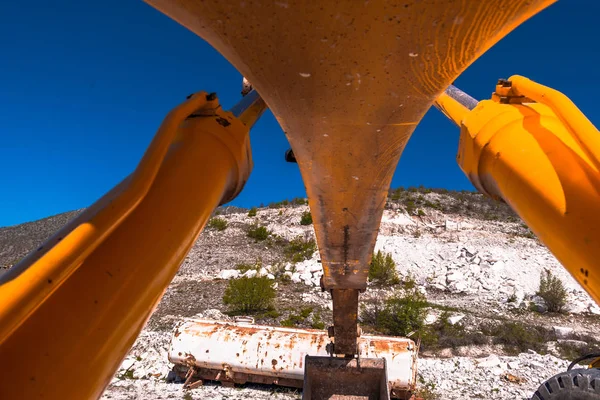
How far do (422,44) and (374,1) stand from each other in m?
0.14

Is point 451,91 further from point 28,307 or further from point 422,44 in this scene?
point 28,307

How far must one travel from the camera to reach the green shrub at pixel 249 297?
439 inches

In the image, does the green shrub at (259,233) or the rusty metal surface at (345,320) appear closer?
the rusty metal surface at (345,320)

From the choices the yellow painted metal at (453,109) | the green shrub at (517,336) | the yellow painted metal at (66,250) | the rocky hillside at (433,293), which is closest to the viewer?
the yellow painted metal at (66,250)

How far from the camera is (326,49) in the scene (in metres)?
0.70

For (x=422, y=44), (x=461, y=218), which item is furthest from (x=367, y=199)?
(x=461, y=218)

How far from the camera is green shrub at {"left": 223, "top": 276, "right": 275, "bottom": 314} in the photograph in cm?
1114

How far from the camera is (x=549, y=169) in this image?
3.74ft

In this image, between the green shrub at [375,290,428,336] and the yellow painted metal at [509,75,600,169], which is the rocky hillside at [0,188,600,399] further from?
the yellow painted metal at [509,75,600,169]

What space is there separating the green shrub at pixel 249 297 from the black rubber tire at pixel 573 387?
797 centimetres

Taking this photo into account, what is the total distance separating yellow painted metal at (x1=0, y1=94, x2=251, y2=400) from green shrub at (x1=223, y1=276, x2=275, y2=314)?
10.1m

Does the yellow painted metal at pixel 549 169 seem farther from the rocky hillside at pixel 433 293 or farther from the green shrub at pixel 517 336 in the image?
the green shrub at pixel 517 336

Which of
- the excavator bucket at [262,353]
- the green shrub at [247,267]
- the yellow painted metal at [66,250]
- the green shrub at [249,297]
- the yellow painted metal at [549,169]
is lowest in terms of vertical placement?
the yellow painted metal at [66,250]

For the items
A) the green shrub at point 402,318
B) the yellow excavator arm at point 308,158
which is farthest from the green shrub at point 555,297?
the yellow excavator arm at point 308,158
